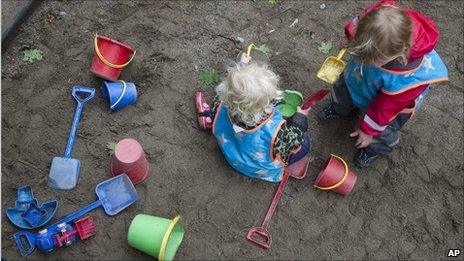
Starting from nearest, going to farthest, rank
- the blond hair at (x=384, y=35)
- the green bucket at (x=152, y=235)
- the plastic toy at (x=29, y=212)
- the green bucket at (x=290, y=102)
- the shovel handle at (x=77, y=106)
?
the blond hair at (x=384, y=35), the green bucket at (x=152, y=235), the plastic toy at (x=29, y=212), the shovel handle at (x=77, y=106), the green bucket at (x=290, y=102)

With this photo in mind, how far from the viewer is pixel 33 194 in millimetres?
2520

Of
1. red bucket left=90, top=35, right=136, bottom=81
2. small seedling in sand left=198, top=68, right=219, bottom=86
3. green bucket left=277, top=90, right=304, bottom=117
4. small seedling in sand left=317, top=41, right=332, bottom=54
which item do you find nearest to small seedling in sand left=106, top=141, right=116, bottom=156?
red bucket left=90, top=35, right=136, bottom=81

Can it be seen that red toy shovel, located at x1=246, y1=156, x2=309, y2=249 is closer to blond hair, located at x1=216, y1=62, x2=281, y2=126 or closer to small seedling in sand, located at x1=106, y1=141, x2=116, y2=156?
blond hair, located at x1=216, y1=62, x2=281, y2=126

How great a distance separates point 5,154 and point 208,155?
118cm

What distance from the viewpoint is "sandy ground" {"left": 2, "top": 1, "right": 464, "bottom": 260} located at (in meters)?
2.55

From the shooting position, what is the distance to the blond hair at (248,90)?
7.04ft

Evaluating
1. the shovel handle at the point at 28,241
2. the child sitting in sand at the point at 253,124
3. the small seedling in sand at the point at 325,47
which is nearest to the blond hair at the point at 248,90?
the child sitting in sand at the point at 253,124

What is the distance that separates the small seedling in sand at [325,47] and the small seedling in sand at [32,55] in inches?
75.0

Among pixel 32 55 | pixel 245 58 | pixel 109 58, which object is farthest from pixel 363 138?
pixel 32 55

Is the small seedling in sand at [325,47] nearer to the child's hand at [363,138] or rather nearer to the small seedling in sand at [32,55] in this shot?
the child's hand at [363,138]

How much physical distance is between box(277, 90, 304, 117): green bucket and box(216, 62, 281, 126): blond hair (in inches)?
23.9

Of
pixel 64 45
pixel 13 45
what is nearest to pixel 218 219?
pixel 64 45

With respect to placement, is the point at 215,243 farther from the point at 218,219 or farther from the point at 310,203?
the point at 310,203

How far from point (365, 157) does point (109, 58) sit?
169 cm
